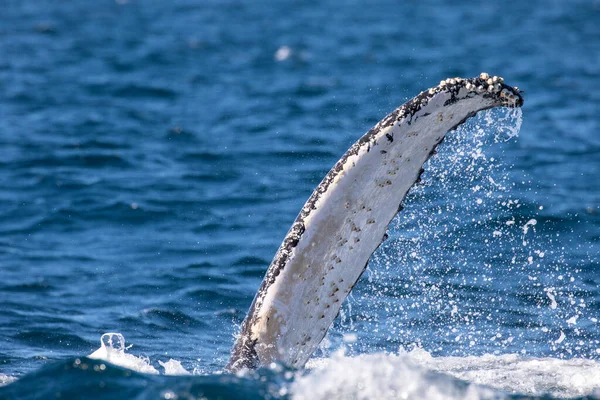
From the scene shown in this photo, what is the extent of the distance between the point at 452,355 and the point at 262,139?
32.5 ft

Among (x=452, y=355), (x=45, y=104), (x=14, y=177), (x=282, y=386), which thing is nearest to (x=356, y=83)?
(x=45, y=104)

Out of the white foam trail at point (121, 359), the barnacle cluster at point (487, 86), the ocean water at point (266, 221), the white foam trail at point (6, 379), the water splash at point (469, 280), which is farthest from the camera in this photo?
the water splash at point (469, 280)

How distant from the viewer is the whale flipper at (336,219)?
7328mm

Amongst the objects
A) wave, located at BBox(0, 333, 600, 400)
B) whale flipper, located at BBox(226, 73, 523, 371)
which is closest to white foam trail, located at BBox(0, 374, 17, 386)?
wave, located at BBox(0, 333, 600, 400)

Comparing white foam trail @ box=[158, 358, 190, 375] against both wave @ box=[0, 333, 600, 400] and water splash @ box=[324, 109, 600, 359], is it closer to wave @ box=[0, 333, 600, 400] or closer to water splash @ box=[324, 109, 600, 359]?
wave @ box=[0, 333, 600, 400]

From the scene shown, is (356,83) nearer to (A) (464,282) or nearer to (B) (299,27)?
(B) (299,27)

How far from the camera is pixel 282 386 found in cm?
669

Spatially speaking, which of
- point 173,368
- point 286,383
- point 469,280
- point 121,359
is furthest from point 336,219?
point 469,280

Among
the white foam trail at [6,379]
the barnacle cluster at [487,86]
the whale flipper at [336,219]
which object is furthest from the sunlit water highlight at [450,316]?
the white foam trail at [6,379]

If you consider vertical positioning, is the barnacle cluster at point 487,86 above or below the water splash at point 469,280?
above

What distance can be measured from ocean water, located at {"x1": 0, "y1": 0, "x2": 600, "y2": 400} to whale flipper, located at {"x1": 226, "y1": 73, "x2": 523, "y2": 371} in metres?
0.41

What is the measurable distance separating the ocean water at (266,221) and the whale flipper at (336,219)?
41cm

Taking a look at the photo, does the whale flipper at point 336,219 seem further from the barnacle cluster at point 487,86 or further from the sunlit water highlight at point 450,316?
the sunlit water highlight at point 450,316

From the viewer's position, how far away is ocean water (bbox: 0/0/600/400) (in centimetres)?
833
